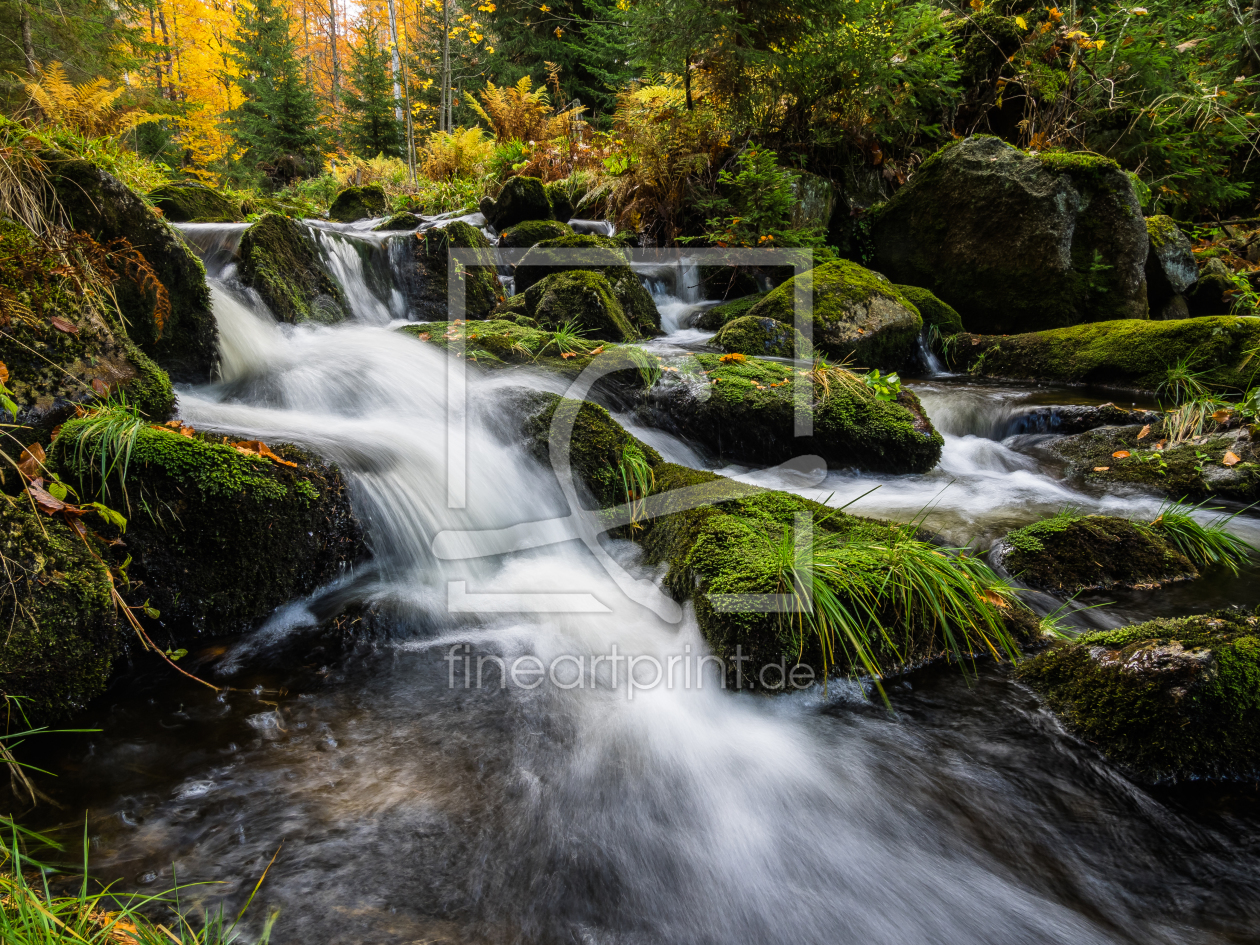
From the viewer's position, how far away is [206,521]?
2674mm

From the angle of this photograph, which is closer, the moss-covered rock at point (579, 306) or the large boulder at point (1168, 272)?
the moss-covered rock at point (579, 306)

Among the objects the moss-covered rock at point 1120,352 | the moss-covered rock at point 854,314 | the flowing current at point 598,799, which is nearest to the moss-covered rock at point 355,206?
the moss-covered rock at point 854,314

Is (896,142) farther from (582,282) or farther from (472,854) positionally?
(472,854)

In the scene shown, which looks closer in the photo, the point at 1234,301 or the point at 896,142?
the point at 1234,301

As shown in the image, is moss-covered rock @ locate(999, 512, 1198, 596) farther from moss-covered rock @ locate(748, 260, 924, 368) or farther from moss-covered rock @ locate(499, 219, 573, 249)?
moss-covered rock @ locate(499, 219, 573, 249)

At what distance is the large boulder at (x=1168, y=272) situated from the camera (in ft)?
28.4

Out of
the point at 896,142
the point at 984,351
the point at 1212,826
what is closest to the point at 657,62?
the point at 896,142

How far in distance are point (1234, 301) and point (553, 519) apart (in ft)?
34.0

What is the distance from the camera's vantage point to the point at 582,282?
649cm

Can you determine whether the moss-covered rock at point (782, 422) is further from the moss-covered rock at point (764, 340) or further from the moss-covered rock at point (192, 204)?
the moss-covered rock at point (192, 204)

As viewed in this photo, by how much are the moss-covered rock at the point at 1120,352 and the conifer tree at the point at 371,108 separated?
1719cm

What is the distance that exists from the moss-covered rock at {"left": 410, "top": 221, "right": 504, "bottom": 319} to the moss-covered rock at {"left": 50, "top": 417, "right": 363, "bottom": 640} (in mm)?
4855

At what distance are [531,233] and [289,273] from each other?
3.85 m

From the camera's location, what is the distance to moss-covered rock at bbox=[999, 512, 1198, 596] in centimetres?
323
